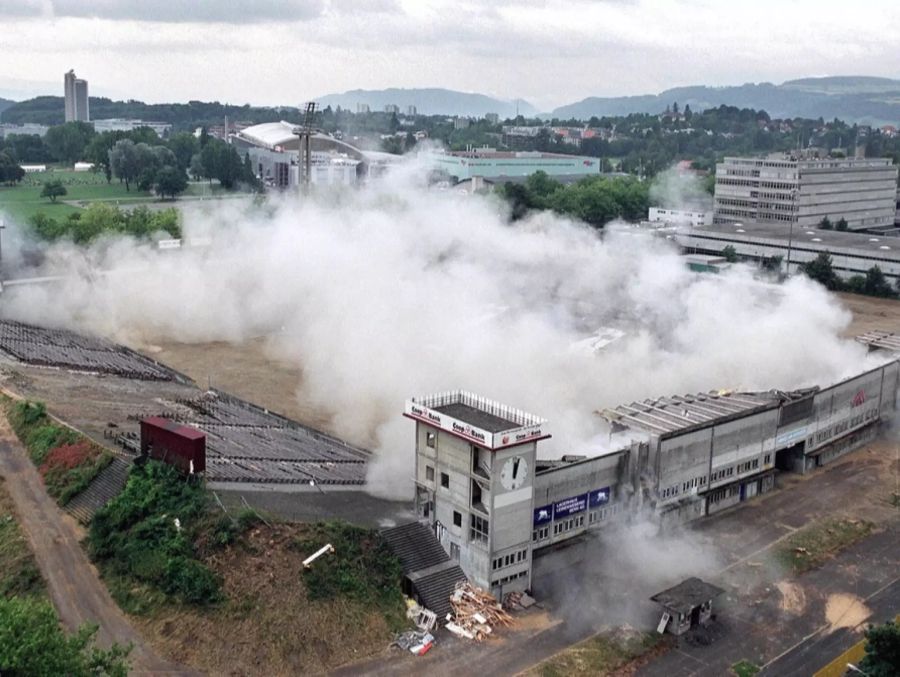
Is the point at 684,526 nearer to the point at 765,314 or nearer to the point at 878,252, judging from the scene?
the point at 765,314

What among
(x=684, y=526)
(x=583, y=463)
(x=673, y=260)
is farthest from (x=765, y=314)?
(x=583, y=463)

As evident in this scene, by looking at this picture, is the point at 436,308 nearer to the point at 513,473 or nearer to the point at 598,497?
the point at 598,497

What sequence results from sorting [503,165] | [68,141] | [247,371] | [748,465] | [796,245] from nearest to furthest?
[748,465] < [247,371] < [796,245] < [503,165] < [68,141]

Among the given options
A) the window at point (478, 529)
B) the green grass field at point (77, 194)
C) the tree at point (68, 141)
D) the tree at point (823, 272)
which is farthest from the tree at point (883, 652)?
the tree at point (68, 141)

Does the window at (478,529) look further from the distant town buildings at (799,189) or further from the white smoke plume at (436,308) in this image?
the distant town buildings at (799,189)

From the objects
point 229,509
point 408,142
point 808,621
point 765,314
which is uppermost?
point 408,142

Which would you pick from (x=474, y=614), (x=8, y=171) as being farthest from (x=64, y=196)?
(x=474, y=614)

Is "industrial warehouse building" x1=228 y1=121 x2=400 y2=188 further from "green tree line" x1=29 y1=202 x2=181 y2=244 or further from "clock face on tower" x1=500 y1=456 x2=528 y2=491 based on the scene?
"clock face on tower" x1=500 y1=456 x2=528 y2=491
